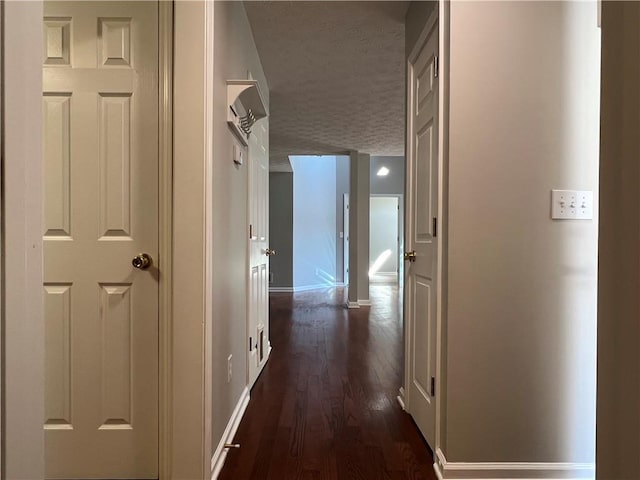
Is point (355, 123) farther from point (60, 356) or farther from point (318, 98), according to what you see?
point (60, 356)

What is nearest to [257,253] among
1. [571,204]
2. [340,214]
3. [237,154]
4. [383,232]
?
[237,154]

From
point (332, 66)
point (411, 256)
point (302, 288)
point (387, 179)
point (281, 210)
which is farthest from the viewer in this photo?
point (387, 179)

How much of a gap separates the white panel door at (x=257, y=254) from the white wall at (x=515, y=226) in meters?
1.41

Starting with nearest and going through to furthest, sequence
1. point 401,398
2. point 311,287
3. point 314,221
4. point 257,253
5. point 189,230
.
Answer: point 189,230
point 401,398
point 257,253
point 311,287
point 314,221

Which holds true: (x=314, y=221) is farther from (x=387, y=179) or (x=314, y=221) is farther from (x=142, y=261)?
(x=142, y=261)

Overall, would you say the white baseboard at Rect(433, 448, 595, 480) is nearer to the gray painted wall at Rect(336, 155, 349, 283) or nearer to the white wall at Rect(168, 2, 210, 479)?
the white wall at Rect(168, 2, 210, 479)

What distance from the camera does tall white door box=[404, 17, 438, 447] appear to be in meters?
1.81

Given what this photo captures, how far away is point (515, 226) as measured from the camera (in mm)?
1569

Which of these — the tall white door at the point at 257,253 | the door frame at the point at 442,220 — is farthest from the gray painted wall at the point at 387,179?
the door frame at the point at 442,220

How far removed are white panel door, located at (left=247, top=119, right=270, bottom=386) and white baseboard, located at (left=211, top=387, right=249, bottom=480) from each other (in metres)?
0.22

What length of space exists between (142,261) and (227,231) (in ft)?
1.47

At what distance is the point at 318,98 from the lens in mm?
3826

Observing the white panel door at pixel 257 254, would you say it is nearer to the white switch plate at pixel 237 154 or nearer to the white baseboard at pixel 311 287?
the white switch plate at pixel 237 154

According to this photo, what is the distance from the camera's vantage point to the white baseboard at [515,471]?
155 centimetres
